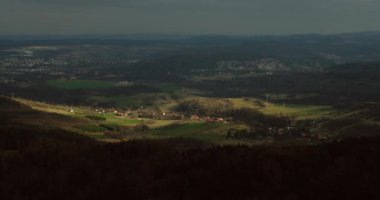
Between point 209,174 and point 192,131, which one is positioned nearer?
point 209,174

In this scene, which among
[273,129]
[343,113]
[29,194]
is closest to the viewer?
[29,194]

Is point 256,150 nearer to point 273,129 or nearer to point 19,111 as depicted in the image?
point 273,129

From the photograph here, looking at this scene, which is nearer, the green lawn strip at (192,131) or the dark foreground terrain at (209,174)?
the dark foreground terrain at (209,174)

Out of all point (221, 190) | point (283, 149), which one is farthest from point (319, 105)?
point (221, 190)

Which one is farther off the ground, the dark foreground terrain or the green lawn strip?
the dark foreground terrain

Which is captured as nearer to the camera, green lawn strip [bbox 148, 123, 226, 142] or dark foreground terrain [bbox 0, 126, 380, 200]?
dark foreground terrain [bbox 0, 126, 380, 200]

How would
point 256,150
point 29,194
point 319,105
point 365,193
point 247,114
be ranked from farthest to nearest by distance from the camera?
1. point 319,105
2. point 247,114
3. point 256,150
4. point 29,194
5. point 365,193

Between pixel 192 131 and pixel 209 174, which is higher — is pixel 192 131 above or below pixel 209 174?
below

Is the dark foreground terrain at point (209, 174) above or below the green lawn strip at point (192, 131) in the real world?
above
